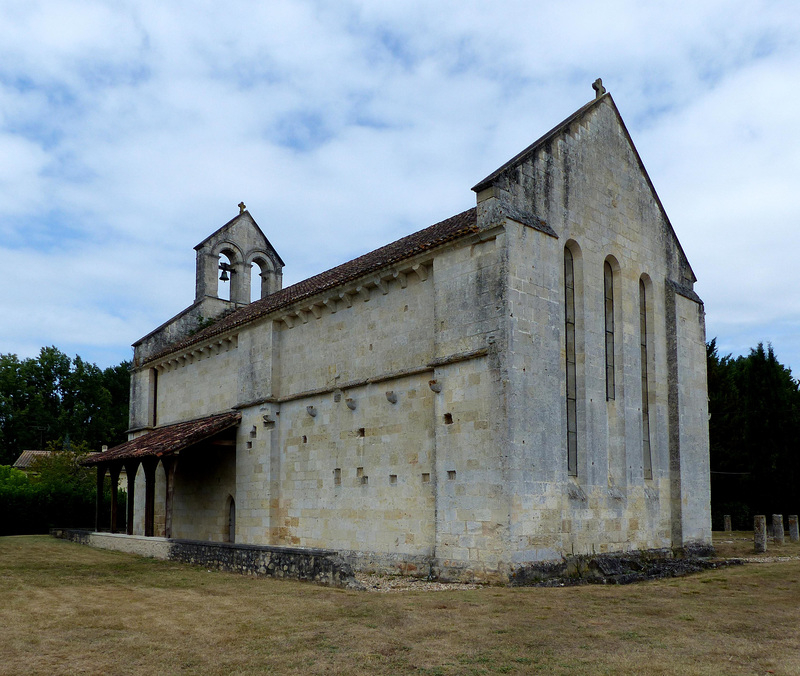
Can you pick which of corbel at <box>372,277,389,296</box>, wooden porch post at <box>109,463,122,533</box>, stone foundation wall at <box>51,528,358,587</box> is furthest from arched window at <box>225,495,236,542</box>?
corbel at <box>372,277,389,296</box>

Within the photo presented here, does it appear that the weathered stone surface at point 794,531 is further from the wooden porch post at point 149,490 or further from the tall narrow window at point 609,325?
the wooden porch post at point 149,490

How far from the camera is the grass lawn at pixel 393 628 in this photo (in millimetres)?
6785

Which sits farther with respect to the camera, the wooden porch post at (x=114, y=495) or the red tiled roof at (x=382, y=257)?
the wooden porch post at (x=114, y=495)

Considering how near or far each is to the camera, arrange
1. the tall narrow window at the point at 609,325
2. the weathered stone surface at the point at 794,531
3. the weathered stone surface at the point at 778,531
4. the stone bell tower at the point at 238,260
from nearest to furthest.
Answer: the tall narrow window at the point at 609,325 → the weathered stone surface at the point at 778,531 → the weathered stone surface at the point at 794,531 → the stone bell tower at the point at 238,260

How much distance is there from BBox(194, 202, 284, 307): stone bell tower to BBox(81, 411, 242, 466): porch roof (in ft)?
19.6

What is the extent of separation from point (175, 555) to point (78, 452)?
26558mm

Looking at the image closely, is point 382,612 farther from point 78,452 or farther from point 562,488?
point 78,452

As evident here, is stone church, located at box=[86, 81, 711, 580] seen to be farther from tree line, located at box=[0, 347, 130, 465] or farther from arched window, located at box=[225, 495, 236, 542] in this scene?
tree line, located at box=[0, 347, 130, 465]

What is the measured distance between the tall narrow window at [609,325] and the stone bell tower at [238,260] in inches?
601

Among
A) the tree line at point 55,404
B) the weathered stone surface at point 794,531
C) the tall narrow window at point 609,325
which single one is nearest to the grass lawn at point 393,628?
the tall narrow window at point 609,325

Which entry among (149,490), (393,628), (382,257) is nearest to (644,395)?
(382,257)

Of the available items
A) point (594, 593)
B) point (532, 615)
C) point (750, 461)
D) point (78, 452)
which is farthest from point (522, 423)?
point (78, 452)

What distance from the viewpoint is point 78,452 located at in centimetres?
4069

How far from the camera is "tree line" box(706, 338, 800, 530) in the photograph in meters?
31.1
